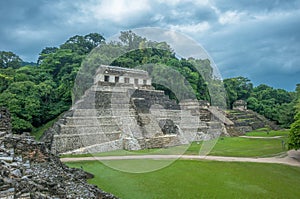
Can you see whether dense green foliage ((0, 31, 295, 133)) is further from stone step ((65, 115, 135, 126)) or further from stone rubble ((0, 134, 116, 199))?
stone rubble ((0, 134, 116, 199))

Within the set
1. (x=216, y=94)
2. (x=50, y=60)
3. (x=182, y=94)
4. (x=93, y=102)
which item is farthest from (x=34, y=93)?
(x=216, y=94)

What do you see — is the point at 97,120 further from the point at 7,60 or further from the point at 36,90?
the point at 7,60

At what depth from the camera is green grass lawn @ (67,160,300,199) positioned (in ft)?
25.3

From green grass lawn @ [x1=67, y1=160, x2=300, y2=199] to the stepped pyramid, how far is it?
15.4 ft

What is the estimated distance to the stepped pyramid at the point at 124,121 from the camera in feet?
54.5

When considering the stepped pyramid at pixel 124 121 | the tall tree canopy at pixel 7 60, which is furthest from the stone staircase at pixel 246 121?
the tall tree canopy at pixel 7 60

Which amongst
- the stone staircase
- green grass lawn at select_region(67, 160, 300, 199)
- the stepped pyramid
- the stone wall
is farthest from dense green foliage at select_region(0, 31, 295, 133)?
the stone wall

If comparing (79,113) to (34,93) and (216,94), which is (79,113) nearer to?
(34,93)

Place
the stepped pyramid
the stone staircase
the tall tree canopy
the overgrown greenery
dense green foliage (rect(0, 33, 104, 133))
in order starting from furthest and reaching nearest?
the tall tree canopy
the stone staircase
the overgrown greenery
dense green foliage (rect(0, 33, 104, 133))
the stepped pyramid

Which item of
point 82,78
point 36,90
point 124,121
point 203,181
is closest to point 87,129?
point 124,121

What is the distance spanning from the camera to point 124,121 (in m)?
19.5

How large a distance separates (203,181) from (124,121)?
11311mm

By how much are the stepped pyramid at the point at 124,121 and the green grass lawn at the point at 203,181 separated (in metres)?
4.69

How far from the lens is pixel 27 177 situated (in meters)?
5.54
